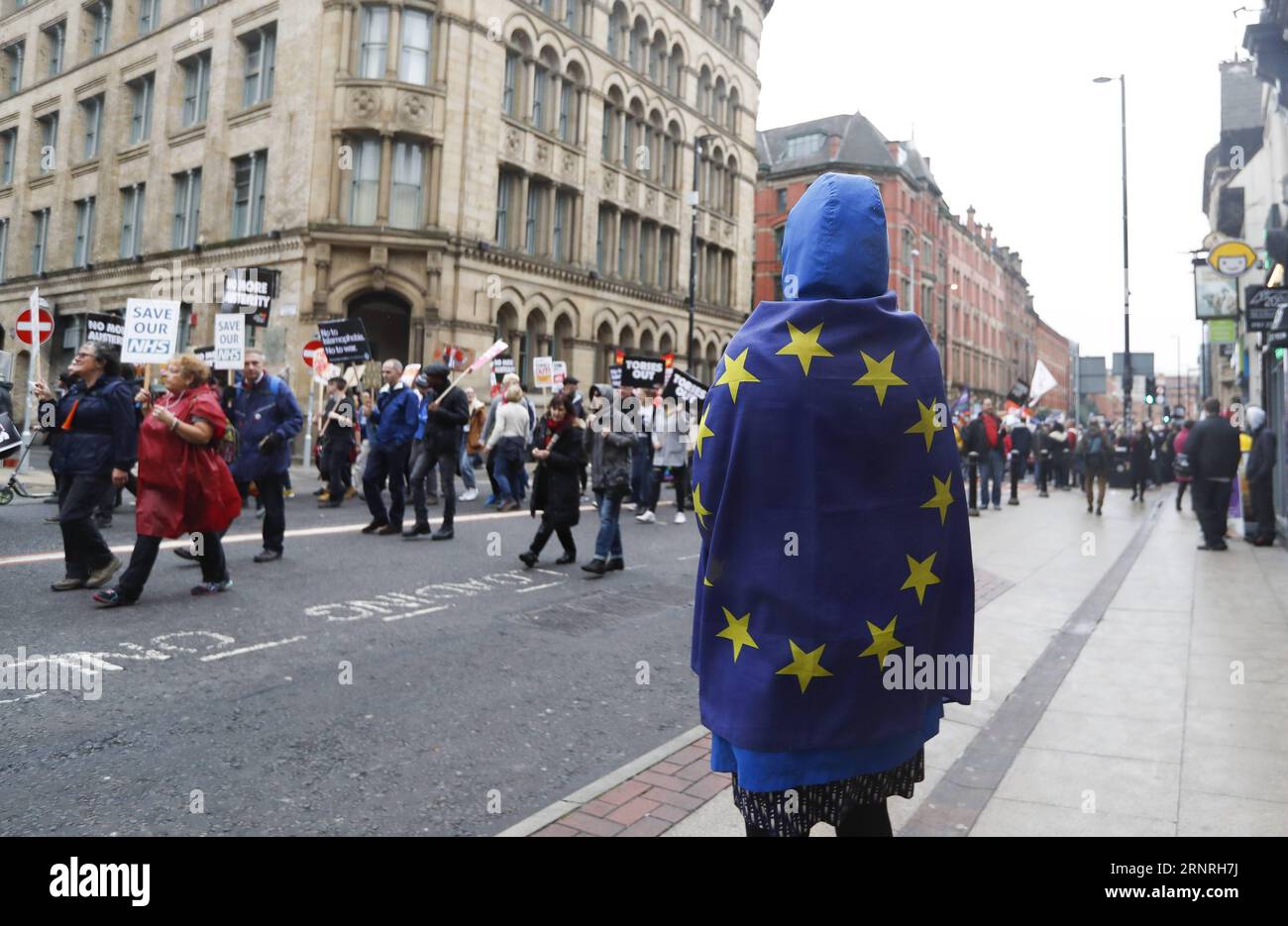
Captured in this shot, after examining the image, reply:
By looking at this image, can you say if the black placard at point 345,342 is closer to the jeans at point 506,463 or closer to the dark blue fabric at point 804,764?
the jeans at point 506,463

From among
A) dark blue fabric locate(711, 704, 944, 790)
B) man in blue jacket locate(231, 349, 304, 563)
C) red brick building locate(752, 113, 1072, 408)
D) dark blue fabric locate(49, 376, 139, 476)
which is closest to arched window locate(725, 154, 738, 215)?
red brick building locate(752, 113, 1072, 408)

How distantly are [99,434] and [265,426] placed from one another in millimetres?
2288

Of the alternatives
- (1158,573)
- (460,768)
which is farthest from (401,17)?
(460,768)

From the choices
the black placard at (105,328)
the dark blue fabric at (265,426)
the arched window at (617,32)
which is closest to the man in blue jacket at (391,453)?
the dark blue fabric at (265,426)

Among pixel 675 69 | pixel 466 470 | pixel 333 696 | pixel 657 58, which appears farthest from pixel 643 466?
pixel 675 69

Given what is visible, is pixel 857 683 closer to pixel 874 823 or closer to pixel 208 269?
pixel 874 823

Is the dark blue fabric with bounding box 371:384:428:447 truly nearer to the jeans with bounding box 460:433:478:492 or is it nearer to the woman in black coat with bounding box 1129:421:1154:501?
the jeans with bounding box 460:433:478:492

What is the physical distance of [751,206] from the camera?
137 feet

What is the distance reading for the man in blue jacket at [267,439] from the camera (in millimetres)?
8859

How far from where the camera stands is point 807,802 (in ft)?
7.30

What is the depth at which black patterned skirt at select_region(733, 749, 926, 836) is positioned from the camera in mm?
2207

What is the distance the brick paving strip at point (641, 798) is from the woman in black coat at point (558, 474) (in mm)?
4845

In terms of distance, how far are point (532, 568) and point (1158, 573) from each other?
6.85 metres

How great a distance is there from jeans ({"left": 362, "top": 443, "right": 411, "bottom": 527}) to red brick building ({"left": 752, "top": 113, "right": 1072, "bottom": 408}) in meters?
40.8
